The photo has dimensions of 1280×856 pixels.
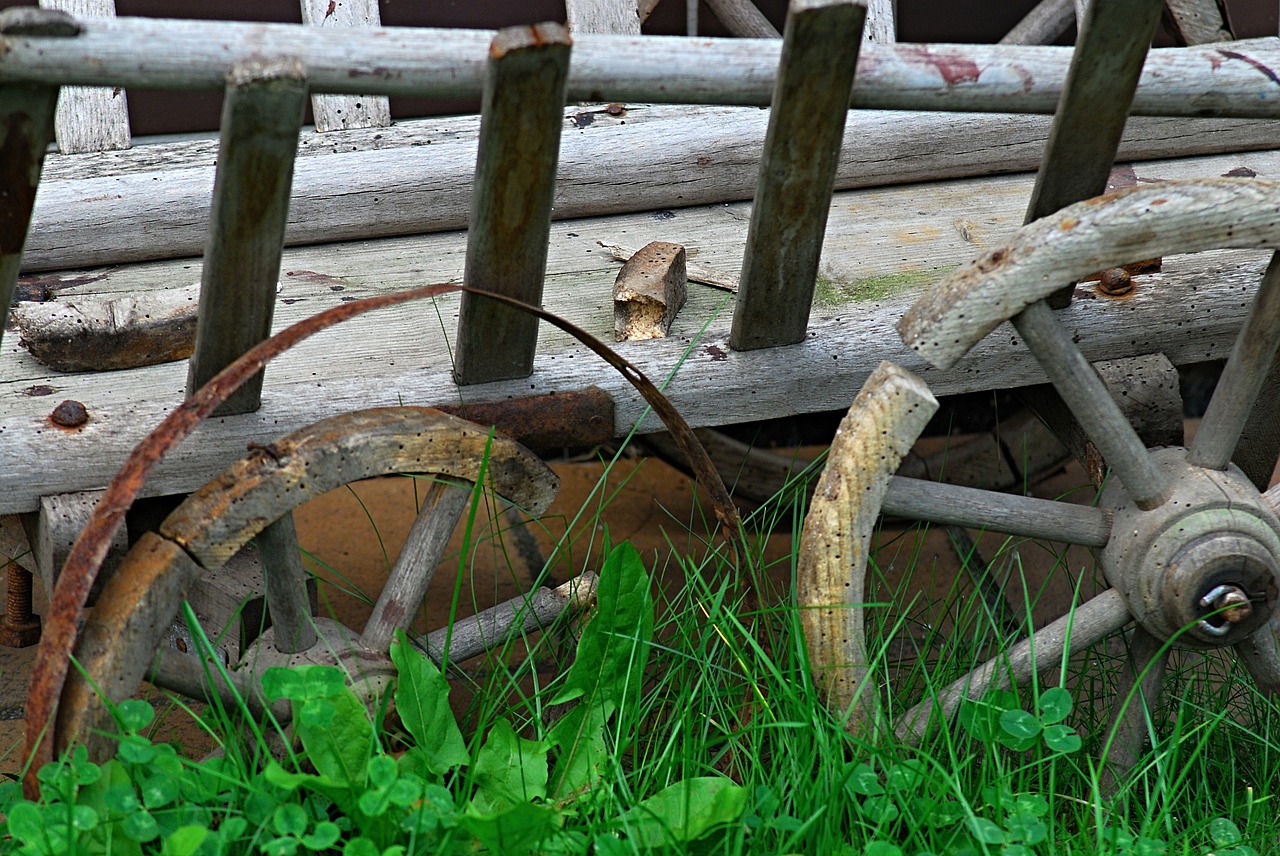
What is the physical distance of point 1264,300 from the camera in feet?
5.37

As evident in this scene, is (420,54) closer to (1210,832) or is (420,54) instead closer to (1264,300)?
(1264,300)

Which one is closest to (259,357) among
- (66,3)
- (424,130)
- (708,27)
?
(424,130)

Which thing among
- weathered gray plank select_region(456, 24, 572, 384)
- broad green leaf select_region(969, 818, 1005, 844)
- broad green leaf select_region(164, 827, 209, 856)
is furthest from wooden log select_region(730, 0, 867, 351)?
broad green leaf select_region(164, 827, 209, 856)

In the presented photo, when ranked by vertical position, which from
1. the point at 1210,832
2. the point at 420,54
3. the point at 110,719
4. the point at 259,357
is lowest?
the point at 1210,832

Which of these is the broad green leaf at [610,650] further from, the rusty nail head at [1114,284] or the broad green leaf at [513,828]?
the rusty nail head at [1114,284]

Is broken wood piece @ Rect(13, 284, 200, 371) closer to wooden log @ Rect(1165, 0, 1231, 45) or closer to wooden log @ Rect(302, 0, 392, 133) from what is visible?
wooden log @ Rect(302, 0, 392, 133)

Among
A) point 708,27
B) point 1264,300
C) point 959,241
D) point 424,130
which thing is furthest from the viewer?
point 708,27

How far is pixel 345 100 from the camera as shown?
2.54 meters

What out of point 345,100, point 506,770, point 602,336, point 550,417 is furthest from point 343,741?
point 345,100

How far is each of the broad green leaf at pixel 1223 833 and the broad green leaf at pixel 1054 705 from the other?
264 millimetres

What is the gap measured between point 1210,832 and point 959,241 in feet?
3.73

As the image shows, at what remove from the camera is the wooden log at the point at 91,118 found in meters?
2.41

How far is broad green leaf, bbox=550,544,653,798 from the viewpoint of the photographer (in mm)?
1691

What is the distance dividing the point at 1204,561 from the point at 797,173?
798 millimetres
